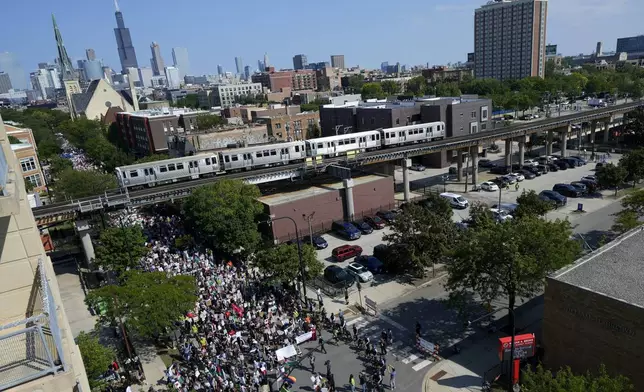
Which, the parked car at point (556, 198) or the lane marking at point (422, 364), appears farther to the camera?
the parked car at point (556, 198)

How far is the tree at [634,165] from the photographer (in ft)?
134

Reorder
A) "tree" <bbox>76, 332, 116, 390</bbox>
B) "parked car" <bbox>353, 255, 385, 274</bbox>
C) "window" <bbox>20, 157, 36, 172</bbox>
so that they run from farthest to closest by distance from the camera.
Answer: "window" <bbox>20, 157, 36, 172</bbox>, "parked car" <bbox>353, 255, 385, 274</bbox>, "tree" <bbox>76, 332, 116, 390</bbox>

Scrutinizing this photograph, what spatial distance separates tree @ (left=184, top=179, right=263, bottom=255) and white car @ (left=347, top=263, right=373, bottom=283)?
801cm

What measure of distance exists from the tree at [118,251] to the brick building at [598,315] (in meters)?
A: 25.7

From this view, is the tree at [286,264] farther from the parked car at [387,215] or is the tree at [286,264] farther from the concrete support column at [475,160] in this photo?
the concrete support column at [475,160]

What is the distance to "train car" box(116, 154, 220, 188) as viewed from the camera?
37.7 meters

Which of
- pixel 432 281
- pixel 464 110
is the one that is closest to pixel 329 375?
pixel 432 281

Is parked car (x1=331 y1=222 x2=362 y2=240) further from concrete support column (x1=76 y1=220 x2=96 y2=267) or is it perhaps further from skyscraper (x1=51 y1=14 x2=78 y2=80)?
skyscraper (x1=51 y1=14 x2=78 y2=80)

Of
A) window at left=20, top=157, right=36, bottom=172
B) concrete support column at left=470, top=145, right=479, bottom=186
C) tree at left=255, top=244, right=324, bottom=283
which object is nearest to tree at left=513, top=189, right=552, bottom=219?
tree at left=255, top=244, right=324, bottom=283

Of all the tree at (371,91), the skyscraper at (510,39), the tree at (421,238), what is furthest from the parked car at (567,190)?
the skyscraper at (510,39)

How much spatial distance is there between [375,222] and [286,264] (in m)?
15.2

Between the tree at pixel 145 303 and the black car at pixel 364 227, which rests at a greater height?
the tree at pixel 145 303

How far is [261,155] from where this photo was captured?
4372 centimetres

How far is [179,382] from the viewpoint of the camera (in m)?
18.4
